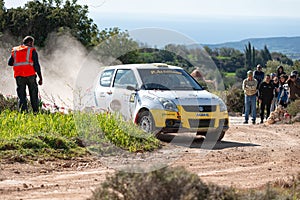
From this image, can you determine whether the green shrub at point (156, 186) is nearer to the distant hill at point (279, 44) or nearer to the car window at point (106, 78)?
the car window at point (106, 78)

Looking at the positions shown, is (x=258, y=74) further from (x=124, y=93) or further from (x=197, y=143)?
(x=197, y=143)

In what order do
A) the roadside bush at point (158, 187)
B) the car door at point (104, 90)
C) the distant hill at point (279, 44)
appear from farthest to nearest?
the distant hill at point (279, 44), the car door at point (104, 90), the roadside bush at point (158, 187)

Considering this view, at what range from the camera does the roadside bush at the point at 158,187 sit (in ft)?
19.9

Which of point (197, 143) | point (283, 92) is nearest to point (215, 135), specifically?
point (197, 143)

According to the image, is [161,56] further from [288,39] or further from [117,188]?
[288,39]

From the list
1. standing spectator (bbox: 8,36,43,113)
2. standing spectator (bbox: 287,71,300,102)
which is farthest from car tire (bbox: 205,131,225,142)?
standing spectator (bbox: 287,71,300,102)

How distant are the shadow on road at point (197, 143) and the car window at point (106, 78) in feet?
6.26

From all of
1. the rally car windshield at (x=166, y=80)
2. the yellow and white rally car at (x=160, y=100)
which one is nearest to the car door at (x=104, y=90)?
the yellow and white rally car at (x=160, y=100)

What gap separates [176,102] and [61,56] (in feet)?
62.0

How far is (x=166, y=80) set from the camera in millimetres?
14875

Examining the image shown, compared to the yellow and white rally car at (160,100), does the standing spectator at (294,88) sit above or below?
below

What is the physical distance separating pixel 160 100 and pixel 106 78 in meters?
2.27

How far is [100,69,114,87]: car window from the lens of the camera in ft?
51.1

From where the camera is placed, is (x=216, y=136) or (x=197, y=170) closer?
(x=197, y=170)
